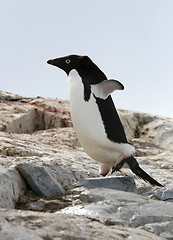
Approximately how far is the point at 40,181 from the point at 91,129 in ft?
3.27

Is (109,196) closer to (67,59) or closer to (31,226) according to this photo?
(31,226)

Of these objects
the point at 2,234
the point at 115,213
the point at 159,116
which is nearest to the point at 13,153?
the point at 115,213

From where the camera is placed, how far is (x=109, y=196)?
339 centimetres

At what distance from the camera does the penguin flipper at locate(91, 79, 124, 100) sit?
4247 millimetres

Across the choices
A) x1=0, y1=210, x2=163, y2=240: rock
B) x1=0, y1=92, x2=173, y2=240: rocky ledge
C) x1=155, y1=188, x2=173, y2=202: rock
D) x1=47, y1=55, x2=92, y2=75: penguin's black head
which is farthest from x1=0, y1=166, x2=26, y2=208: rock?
x1=47, y1=55, x2=92, y2=75: penguin's black head

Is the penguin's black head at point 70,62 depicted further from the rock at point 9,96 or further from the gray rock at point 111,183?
the rock at point 9,96

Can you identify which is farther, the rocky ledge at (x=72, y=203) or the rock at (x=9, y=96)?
the rock at (x=9, y=96)

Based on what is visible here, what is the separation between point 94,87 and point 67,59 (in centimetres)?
62

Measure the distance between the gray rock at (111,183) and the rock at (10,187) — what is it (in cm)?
71

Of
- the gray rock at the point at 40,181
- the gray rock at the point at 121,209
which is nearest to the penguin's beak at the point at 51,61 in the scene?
the gray rock at the point at 40,181

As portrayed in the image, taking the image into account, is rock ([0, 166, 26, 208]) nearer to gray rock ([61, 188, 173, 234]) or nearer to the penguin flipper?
gray rock ([61, 188, 173, 234])

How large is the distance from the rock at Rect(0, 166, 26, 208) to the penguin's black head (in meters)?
1.73

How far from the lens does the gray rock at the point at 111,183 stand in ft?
12.5

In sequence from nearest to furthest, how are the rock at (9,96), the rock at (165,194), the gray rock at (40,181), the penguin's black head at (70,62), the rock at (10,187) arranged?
1. the rock at (10,187)
2. the gray rock at (40,181)
3. the rock at (165,194)
4. the penguin's black head at (70,62)
5. the rock at (9,96)
